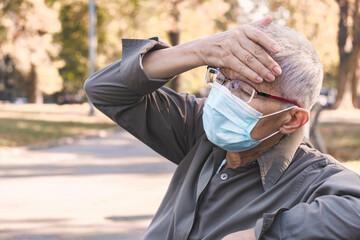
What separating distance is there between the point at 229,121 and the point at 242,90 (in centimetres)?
22

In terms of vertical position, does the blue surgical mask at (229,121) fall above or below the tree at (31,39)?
above

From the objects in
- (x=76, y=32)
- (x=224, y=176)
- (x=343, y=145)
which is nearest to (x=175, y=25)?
(x=343, y=145)

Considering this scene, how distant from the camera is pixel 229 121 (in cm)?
259

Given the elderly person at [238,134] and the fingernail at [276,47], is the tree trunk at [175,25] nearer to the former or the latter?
the elderly person at [238,134]

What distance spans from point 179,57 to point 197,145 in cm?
42

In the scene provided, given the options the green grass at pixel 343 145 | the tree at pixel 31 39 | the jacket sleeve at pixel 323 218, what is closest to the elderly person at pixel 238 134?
the jacket sleeve at pixel 323 218

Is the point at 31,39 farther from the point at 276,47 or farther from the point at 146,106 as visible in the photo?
the point at 276,47

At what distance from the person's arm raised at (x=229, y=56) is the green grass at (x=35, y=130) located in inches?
616

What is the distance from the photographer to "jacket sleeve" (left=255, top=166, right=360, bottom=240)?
6.05ft

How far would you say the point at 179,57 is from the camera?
2555 millimetres

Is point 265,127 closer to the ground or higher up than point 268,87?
closer to the ground

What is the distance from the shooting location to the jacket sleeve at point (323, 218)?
184 centimetres

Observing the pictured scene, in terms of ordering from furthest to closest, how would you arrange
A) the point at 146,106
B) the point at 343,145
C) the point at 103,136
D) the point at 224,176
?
the point at 103,136 → the point at 343,145 → the point at 146,106 → the point at 224,176

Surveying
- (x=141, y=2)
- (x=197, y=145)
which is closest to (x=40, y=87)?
(x=141, y=2)
